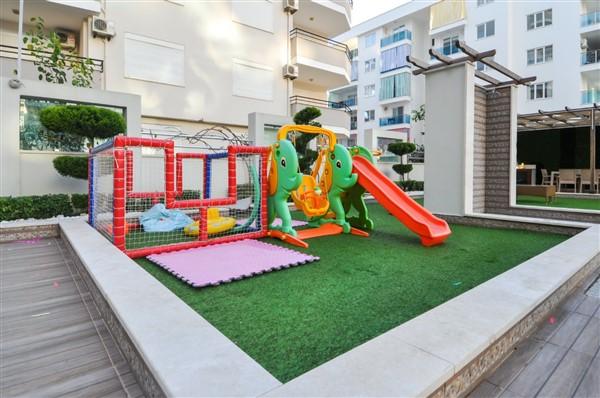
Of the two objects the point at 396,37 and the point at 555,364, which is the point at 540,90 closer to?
the point at 396,37

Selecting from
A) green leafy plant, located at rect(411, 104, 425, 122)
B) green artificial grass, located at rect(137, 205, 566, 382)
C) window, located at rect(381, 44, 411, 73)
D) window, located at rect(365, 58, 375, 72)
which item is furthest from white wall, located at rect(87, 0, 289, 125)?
window, located at rect(365, 58, 375, 72)

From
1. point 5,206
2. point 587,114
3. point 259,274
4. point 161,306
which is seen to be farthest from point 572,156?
point 5,206

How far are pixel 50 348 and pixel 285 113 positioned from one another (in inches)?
463

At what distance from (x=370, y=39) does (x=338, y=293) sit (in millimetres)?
27452

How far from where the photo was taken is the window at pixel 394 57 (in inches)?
923

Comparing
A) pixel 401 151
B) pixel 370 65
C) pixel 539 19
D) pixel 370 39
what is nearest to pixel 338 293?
pixel 401 151

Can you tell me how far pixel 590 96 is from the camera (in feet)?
49.4

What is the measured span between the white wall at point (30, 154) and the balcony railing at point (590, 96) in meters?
18.9

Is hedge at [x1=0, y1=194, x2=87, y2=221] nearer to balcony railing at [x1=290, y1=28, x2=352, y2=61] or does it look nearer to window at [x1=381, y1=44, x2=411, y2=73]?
balcony railing at [x1=290, y1=28, x2=352, y2=61]

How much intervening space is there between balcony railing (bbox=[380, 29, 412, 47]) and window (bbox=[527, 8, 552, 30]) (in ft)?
25.5

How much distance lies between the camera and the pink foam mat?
3000 millimetres

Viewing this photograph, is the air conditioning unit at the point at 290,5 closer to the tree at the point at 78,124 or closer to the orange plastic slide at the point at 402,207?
the tree at the point at 78,124

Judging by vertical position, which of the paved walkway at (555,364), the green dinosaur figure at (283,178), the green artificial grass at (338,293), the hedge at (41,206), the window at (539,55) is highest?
the window at (539,55)

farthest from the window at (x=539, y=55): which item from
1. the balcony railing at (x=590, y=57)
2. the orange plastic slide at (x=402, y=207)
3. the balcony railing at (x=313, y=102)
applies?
the orange plastic slide at (x=402, y=207)
